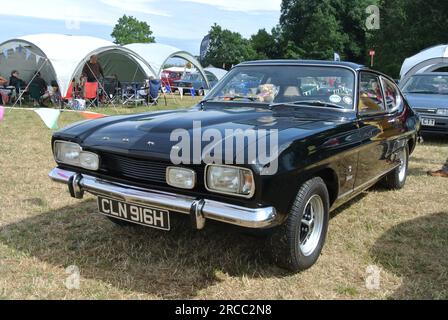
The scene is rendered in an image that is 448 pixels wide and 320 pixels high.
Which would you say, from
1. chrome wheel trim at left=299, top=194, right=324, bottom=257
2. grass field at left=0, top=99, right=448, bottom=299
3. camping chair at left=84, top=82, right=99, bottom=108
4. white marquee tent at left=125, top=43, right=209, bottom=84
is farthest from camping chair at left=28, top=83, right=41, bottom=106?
chrome wheel trim at left=299, top=194, right=324, bottom=257

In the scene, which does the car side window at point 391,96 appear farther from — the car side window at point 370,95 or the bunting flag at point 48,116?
the bunting flag at point 48,116

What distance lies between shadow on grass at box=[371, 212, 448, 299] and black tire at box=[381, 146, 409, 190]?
2.84 feet

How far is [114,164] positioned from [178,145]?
56 centimetres

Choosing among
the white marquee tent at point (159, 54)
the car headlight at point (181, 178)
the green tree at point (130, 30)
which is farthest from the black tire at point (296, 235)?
the green tree at point (130, 30)

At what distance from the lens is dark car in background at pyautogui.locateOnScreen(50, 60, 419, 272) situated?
2578 mm

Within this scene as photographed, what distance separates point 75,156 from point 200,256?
1.17 metres

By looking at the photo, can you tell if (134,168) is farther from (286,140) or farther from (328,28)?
(328,28)

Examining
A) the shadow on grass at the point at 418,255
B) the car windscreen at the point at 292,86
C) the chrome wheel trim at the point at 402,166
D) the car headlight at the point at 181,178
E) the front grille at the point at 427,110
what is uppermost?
the car windscreen at the point at 292,86

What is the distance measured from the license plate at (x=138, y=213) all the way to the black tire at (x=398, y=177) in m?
3.27

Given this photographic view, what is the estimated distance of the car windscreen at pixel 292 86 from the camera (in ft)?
12.4

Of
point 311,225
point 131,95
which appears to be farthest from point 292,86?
point 131,95

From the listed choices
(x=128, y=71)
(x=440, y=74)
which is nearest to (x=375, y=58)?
(x=128, y=71)
